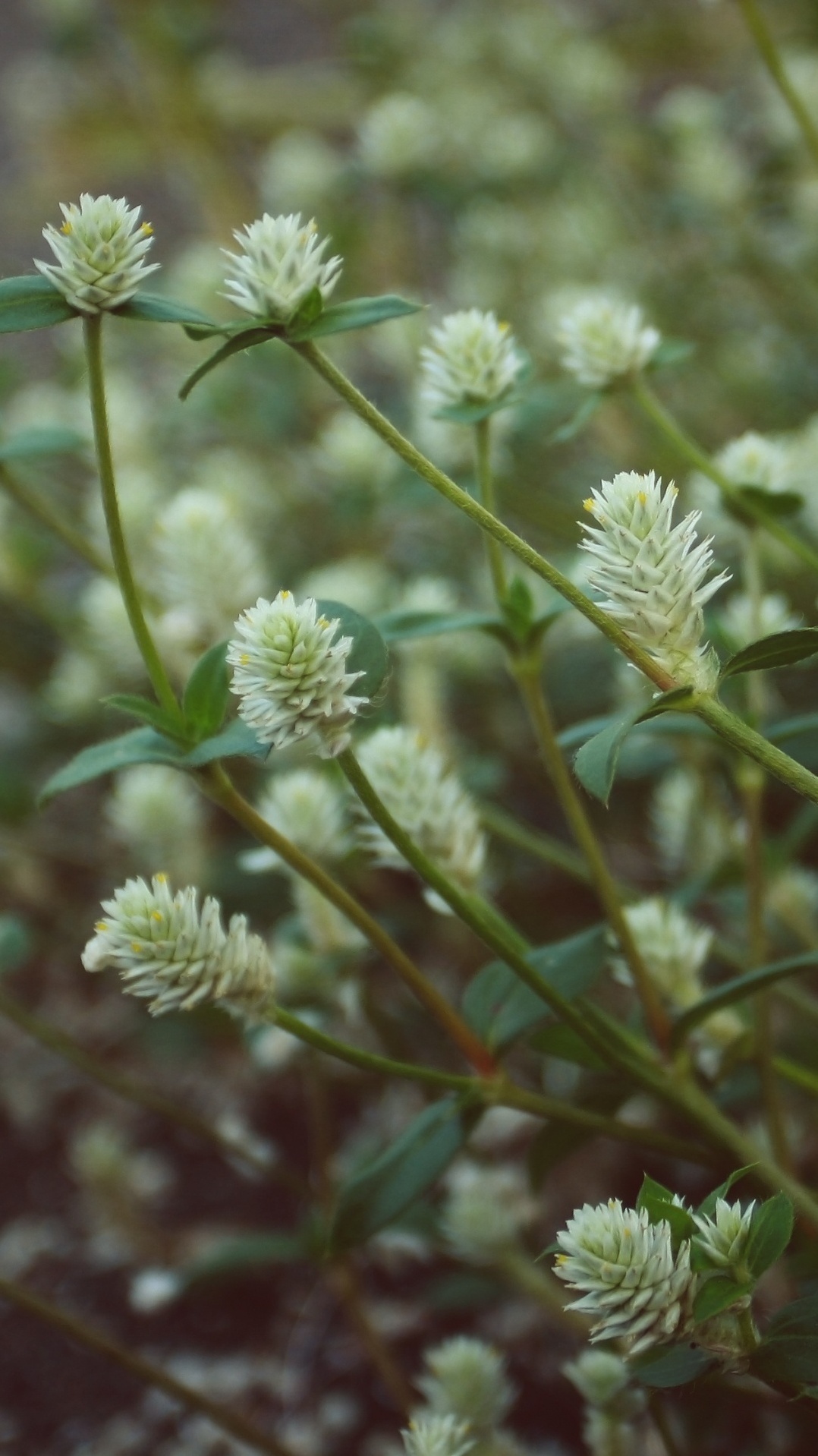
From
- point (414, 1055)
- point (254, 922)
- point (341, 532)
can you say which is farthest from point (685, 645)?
point (341, 532)

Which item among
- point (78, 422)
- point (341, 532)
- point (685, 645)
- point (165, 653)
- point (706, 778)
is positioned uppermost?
point (78, 422)

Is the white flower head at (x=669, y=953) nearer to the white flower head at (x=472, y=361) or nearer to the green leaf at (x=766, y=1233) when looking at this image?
the green leaf at (x=766, y=1233)

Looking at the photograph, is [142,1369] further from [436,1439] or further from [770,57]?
[770,57]

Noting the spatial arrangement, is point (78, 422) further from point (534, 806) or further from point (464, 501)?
point (464, 501)

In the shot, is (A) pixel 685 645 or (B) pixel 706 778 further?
(B) pixel 706 778

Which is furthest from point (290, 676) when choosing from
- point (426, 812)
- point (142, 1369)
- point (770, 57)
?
point (770, 57)

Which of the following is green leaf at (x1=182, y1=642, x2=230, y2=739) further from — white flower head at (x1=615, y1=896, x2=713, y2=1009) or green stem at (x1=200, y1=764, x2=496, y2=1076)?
white flower head at (x1=615, y1=896, x2=713, y2=1009)

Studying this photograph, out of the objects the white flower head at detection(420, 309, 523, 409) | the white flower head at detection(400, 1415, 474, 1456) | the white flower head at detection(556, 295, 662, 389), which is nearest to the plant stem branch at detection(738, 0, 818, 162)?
the white flower head at detection(556, 295, 662, 389)
